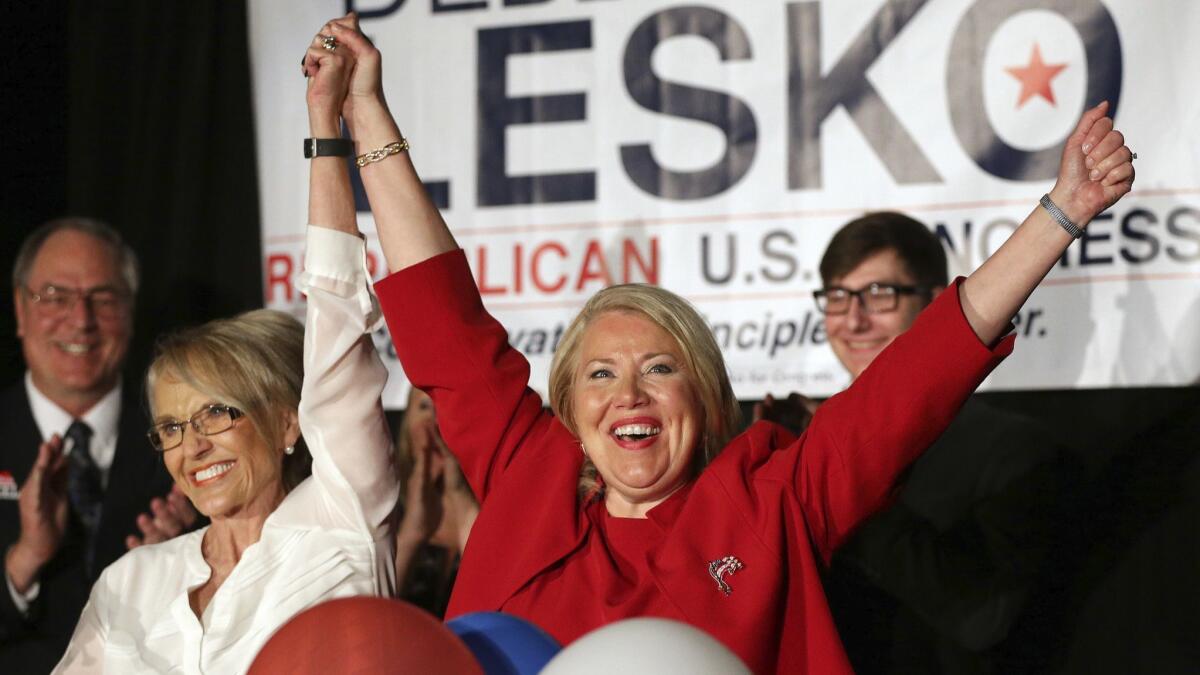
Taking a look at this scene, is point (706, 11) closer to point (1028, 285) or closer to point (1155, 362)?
point (1155, 362)

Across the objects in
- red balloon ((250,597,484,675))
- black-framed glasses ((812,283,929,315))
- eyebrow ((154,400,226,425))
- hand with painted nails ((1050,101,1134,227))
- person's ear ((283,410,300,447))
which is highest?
hand with painted nails ((1050,101,1134,227))

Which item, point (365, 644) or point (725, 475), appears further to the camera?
point (725, 475)

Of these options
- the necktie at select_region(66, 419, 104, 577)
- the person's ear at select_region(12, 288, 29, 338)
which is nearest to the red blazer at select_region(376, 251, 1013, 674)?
the necktie at select_region(66, 419, 104, 577)

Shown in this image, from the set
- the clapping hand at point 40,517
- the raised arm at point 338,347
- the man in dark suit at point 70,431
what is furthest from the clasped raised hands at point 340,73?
the man in dark suit at point 70,431

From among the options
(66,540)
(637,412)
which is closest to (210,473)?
(637,412)

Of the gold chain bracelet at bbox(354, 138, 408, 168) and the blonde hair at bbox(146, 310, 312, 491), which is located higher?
the gold chain bracelet at bbox(354, 138, 408, 168)

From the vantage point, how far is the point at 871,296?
9.40 feet

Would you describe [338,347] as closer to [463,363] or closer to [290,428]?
[463,363]

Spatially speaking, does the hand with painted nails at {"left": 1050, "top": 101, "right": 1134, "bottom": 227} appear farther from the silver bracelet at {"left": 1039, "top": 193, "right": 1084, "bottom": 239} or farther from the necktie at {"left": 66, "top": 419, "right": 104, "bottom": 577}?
the necktie at {"left": 66, "top": 419, "right": 104, "bottom": 577}

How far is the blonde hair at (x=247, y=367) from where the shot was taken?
2.39 meters

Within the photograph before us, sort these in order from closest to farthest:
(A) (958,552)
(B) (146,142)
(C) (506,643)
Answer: (C) (506,643) → (A) (958,552) → (B) (146,142)

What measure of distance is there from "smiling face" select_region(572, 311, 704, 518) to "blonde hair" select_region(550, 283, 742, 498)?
1 centimetres

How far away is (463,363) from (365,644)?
2.53ft

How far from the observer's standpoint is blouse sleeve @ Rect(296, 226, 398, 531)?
87.7 inches
